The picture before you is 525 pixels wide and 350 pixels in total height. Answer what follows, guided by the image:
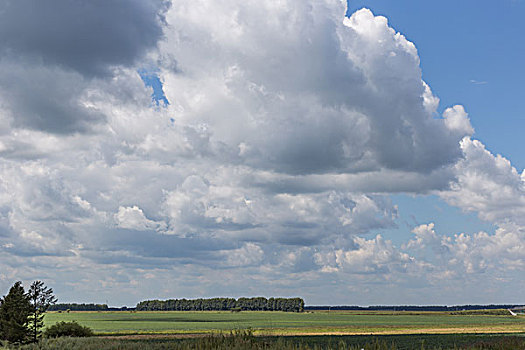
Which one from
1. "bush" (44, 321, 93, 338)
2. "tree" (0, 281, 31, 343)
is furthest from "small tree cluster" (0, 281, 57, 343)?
"bush" (44, 321, 93, 338)

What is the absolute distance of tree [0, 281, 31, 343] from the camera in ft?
127

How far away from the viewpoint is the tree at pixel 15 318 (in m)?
38.6

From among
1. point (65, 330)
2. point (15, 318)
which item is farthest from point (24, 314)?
point (65, 330)

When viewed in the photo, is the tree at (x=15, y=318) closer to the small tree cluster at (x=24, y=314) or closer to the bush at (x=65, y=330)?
the small tree cluster at (x=24, y=314)

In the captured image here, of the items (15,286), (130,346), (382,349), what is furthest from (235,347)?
(15,286)

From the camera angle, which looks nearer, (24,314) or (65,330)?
(24,314)

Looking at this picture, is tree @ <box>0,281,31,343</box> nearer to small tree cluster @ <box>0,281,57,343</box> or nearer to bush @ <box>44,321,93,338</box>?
small tree cluster @ <box>0,281,57,343</box>

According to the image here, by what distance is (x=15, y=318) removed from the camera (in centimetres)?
3900

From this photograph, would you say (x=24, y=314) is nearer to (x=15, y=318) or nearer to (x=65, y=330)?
Result: (x=15, y=318)

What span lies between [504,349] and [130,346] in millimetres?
21114

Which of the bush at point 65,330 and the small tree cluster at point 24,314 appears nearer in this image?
the small tree cluster at point 24,314

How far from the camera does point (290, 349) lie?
21047mm

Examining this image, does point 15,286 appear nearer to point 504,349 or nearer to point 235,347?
point 235,347

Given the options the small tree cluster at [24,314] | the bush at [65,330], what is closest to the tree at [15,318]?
the small tree cluster at [24,314]
